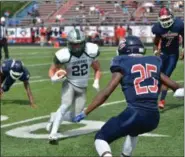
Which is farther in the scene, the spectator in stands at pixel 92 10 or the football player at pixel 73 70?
Result: the spectator in stands at pixel 92 10

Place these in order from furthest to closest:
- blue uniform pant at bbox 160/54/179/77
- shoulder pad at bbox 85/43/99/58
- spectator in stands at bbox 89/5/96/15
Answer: spectator in stands at bbox 89/5/96/15
blue uniform pant at bbox 160/54/179/77
shoulder pad at bbox 85/43/99/58

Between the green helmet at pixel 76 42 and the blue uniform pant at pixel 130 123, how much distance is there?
3.01m

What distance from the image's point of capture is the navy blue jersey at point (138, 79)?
6055mm

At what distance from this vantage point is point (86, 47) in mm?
9336

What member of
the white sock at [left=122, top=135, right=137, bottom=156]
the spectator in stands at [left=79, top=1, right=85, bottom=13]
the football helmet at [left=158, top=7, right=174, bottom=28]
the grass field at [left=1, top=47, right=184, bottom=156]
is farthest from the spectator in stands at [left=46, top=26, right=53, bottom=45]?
the white sock at [left=122, top=135, right=137, bottom=156]

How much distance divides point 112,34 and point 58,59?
2787cm

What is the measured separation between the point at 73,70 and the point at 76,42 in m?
0.56

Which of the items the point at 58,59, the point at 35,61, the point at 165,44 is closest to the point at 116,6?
the point at 35,61

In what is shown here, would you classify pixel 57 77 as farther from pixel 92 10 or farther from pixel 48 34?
pixel 48 34

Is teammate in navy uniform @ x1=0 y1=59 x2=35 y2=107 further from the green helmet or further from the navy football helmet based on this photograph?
the navy football helmet

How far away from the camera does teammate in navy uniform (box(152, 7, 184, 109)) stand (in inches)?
431

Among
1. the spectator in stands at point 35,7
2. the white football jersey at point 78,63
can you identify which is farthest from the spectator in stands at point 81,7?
the white football jersey at point 78,63

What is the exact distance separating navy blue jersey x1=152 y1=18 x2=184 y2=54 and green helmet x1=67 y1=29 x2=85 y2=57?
237 centimetres

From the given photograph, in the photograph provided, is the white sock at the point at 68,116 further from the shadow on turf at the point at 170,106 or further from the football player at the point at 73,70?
the shadow on turf at the point at 170,106
